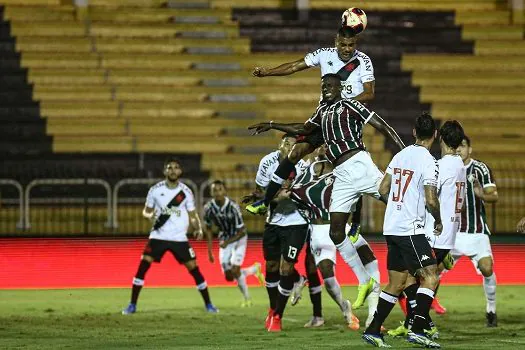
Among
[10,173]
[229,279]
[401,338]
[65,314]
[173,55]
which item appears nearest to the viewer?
[401,338]

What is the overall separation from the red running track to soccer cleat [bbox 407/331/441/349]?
8.29 m

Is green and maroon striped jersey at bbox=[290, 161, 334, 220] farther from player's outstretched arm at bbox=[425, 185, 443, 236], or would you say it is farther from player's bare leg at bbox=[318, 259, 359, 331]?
player's outstretched arm at bbox=[425, 185, 443, 236]

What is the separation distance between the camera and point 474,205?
44.6 feet

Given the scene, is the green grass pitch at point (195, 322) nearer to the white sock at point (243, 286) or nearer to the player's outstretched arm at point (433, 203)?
the white sock at point (243, 286)

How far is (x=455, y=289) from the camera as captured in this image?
18.0 meters

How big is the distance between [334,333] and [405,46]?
2103 cm

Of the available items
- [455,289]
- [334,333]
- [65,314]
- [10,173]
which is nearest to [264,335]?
[334,333]

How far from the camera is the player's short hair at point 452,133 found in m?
11.4

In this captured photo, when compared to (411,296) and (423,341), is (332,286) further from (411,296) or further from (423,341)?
(423,341)

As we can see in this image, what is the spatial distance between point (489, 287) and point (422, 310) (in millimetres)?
2828

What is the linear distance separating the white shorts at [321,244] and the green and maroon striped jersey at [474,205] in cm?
166

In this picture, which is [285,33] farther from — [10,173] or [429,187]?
[429,187]

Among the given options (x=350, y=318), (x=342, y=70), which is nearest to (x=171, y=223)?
(x=350, y=318)

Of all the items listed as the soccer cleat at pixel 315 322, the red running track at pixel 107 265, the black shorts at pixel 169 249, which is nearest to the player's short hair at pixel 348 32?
the soccer cleat at pixel 315 322
